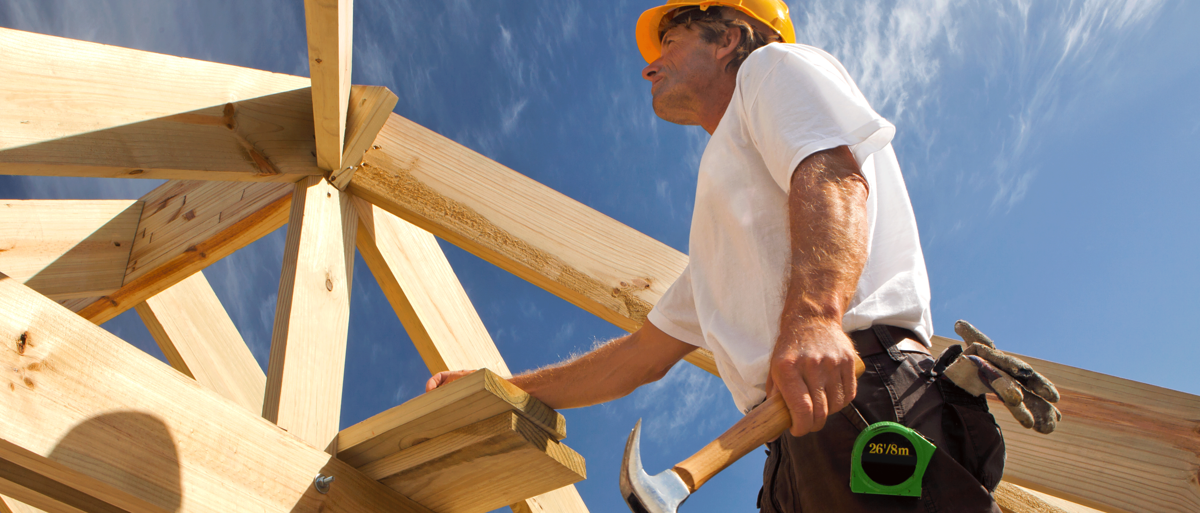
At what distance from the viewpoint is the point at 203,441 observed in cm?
120

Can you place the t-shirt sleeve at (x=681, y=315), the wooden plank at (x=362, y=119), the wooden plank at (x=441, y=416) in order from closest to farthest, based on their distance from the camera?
the wooden plank at (x=441, y=416), the t-shirt sleeve at (x=681, y=315), the wooden plank at (x=362, y=119)

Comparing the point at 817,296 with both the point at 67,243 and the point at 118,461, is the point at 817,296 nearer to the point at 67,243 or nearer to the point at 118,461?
the point at 118,461

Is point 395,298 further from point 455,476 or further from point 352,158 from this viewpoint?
point 455,476

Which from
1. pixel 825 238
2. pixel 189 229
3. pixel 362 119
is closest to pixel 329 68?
pixel 362 119

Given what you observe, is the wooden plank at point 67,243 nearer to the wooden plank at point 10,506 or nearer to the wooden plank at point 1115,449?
the wooden plank at point 10,506

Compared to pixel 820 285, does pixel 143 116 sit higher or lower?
higher

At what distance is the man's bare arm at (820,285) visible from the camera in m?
0.87

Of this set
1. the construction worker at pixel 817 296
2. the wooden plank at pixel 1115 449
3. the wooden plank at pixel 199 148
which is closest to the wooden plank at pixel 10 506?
the wooden plank at pixel 199 148

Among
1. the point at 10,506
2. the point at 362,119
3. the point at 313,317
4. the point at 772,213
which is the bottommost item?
the point at 772,213

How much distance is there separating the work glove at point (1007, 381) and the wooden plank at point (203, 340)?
2.59 meters

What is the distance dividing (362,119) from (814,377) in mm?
1467

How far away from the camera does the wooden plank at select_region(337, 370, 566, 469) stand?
1.20m

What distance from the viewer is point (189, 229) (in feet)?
7.64

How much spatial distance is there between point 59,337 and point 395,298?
1.03 m
